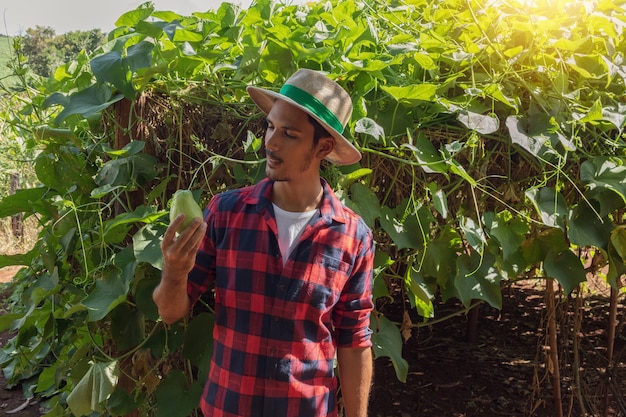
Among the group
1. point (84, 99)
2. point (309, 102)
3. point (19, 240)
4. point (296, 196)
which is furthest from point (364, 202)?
point (19, 240)

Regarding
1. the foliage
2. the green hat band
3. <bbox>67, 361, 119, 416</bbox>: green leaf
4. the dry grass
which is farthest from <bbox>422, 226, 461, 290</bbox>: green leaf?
the dry grass

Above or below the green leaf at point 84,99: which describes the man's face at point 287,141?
below

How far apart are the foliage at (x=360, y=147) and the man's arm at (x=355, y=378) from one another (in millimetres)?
264

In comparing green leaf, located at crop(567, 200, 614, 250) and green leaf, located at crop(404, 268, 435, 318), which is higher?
green leaf, located at crop(567, 200, 614, 250)

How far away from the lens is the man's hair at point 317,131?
54.5 inches

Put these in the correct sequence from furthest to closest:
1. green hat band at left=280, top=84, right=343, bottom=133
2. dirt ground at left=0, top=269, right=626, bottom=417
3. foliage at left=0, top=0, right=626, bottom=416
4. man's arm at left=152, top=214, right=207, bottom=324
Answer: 1. dirt ground at left=0, top=269, right=626, bottom=417
2. foliage at left=0, top=0, right=626, bottom=416
3. green hat band at left=280, top=84, right=343, bottom=133
4. man's arm at left=152, top=214, right=207, bottom=324

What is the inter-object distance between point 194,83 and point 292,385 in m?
0.84

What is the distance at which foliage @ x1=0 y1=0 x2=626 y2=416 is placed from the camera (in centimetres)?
166

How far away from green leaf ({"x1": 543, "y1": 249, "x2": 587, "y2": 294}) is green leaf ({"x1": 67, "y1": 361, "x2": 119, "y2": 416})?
3.89 ft

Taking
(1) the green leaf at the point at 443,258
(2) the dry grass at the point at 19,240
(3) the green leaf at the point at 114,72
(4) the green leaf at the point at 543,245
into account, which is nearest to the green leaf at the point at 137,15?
(3) the green leaf at the point at 114,72

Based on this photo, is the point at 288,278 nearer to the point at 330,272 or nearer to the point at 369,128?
the point at 330,272

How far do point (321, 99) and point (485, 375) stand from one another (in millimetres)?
2262

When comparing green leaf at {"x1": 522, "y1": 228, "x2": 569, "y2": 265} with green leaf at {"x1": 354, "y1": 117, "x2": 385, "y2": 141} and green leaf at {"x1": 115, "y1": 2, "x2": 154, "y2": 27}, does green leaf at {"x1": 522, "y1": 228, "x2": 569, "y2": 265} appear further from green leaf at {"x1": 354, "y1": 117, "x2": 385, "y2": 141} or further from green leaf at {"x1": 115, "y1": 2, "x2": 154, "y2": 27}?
green leaf at {"x1": 115, "y1": 2, "x2": 154, "y2": 27}

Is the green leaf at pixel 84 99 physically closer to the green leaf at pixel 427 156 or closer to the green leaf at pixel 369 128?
the green leaf at pixel 369 128
